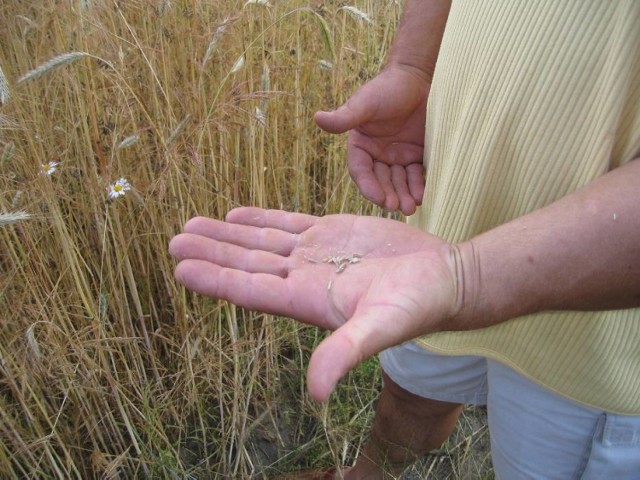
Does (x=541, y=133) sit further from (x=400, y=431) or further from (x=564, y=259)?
(x=400, y=431)

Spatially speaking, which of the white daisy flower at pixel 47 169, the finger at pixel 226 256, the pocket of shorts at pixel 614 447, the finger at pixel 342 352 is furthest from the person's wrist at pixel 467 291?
the white daisy flower at pixel 47 169

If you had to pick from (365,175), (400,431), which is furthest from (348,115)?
(400,431)

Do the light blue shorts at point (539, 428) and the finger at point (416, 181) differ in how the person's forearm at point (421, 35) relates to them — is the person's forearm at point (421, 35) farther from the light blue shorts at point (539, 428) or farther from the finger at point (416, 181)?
the light blue shorts at point (539, 428)

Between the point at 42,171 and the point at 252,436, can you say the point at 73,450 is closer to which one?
the point at 252,436

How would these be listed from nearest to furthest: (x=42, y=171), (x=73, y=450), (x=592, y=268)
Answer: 1. (x=592, y=268)
2. (x=42, y=171)
3. (x=73, y=450)

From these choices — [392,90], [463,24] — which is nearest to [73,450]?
[392,90]

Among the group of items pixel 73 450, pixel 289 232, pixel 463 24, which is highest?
pixel 463 24

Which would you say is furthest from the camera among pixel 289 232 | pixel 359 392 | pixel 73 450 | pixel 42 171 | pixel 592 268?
pixel 359 392
